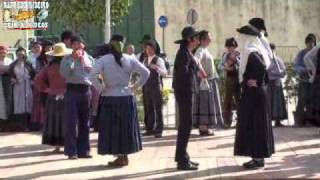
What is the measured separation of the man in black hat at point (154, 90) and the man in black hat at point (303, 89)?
110 inches

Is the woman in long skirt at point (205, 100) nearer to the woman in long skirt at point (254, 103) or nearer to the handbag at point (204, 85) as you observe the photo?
the handbag at point (204, 85)

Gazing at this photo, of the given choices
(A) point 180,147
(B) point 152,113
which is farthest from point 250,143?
(B) point 152,113

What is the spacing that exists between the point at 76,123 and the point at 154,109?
9.03ft

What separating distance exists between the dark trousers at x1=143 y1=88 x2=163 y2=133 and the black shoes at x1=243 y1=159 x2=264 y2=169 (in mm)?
3389

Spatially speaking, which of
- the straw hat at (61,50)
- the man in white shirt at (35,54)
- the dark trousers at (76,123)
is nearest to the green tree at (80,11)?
the man in white shirt at (35,54)

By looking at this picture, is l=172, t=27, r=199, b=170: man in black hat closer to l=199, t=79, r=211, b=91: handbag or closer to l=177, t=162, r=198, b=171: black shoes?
l=177, t=162, r=198, b=171: black shoes

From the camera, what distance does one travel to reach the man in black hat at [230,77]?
524 inches

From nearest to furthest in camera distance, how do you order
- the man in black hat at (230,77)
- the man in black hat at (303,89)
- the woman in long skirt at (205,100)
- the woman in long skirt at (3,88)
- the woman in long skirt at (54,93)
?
the woman in long skirt at (54,93)
the woman in long skirt at (205,100)
the man in black hat at (230,77)
the man in black hat at (303,89)
the woman in long skirt at (3,88)

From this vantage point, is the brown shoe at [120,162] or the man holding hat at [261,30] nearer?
the man holding hat at [261,30]

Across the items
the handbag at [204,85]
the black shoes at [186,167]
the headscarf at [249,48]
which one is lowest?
the black shoes at [186,167]

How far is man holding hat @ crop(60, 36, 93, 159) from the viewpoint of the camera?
32.8 ft

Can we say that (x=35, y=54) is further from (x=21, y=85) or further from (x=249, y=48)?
(x=249, y=48)

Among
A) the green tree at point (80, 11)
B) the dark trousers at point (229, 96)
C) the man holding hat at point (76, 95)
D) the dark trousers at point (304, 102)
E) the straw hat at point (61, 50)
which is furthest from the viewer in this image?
the green tree at point (80, 11)

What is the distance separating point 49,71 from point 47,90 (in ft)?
0.95
